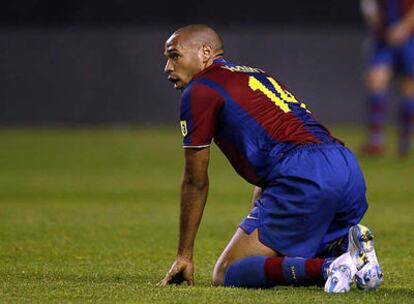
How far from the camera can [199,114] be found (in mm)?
5574

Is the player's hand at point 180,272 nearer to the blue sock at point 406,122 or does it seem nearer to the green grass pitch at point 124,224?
the green grass pitch at point 124,224

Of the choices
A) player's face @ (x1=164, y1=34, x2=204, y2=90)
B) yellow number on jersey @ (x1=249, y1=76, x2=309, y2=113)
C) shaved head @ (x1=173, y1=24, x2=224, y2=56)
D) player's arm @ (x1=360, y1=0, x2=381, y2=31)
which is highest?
shaved head @ (x1=173, y1=24, x2=224, y2=56)

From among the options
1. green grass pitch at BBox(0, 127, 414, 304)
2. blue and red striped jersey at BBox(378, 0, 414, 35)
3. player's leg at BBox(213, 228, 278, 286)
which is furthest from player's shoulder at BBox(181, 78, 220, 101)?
blue and red striped jersey at BBox(378, 0, 414, 35)

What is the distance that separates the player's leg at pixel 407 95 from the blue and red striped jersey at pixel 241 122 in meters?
10.2

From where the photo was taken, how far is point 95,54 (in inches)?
879

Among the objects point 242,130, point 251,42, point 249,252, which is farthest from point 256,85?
point 251,42

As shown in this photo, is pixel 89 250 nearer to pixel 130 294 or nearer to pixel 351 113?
pixel 130 294

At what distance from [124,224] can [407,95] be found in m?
8.00

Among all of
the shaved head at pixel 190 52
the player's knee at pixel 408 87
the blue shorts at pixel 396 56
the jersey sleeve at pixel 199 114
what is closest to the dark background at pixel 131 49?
the blue shorts at pixel 396 56

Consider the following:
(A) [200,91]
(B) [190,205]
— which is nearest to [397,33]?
(A) [200,91]

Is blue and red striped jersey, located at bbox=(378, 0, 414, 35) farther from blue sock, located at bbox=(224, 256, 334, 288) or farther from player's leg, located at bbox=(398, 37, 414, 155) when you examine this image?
blue sock, located at bbox=(224, 256, 334, 288)

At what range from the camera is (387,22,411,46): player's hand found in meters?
16.0

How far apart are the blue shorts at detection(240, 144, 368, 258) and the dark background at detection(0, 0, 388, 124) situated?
16.3 metres

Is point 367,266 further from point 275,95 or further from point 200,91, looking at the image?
point 200,91
